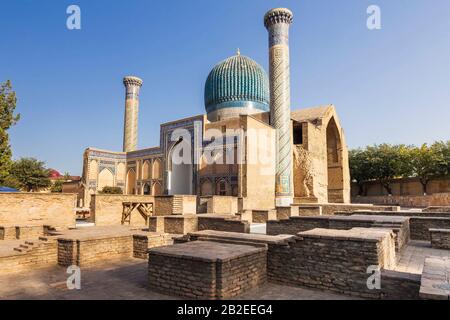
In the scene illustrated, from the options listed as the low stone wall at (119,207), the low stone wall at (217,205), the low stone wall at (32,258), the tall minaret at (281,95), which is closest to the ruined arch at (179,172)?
the tall minaret at (281,95)

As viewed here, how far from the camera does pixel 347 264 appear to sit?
4586mm

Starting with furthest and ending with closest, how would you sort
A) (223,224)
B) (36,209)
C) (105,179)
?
(105,179) < (36,209) < (223,224)

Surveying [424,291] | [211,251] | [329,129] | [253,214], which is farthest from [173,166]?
[424,291]

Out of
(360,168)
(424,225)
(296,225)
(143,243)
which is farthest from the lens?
(360,168)

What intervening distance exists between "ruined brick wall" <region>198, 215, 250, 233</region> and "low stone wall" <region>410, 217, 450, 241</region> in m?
4.66

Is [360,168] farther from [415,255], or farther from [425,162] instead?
[415,255]

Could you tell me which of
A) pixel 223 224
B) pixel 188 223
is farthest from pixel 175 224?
pixel 223 224

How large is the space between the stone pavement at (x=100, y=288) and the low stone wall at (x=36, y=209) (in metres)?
5.41

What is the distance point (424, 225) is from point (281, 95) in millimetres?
15465

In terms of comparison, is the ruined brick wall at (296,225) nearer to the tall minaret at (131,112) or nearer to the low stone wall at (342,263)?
the low stone wall at (342,263)

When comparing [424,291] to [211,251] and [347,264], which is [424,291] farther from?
[211,251]

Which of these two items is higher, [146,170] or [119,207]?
[146,170]

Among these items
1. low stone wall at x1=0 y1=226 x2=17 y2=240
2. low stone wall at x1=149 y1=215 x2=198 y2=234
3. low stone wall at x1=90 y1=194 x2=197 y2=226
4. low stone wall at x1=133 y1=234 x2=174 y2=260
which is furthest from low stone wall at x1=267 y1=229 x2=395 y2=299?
low stone wall at x1=0 y1=226 x2=17 y2=240

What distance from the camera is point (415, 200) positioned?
27.4m
